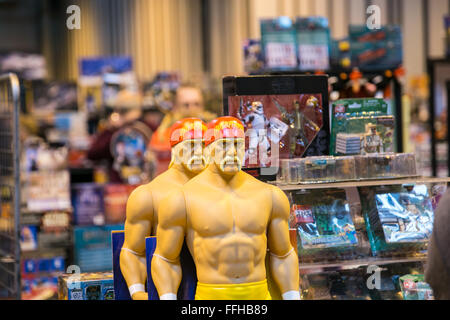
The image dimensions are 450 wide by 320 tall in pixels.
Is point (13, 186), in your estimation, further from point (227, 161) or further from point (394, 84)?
point (394, 84)

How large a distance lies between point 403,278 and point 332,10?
5.95 meters

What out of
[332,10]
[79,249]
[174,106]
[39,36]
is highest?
[39,36]

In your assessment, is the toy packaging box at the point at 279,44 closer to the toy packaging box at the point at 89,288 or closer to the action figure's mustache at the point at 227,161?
the toy packaging box at the point at 89,288

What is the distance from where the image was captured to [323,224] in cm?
308

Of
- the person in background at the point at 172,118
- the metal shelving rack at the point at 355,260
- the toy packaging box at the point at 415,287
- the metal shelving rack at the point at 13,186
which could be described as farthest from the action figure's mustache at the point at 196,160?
the person in background at the point at 172,118

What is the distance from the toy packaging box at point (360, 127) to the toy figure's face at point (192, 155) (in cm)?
71

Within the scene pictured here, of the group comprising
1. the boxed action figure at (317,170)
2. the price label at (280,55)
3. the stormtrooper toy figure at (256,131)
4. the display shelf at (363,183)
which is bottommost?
the display shelf at (363,183)

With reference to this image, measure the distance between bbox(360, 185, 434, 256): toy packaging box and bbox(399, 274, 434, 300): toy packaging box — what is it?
102mm

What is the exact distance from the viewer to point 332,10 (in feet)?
Result: 28.4

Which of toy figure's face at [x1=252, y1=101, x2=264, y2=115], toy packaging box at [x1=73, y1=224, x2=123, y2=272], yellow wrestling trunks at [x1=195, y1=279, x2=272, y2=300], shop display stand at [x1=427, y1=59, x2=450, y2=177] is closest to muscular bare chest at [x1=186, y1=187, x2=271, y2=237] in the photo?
yellow wrestling trunks at [x1=195, y1=279, x2=272, y2=300]

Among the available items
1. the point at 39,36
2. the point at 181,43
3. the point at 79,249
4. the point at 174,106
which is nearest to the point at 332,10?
the point at 174,106

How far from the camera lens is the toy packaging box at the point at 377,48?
18.6ft

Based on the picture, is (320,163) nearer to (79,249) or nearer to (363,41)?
(363,41)

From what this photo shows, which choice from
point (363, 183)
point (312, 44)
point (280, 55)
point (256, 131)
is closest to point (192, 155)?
point (256, 131)
